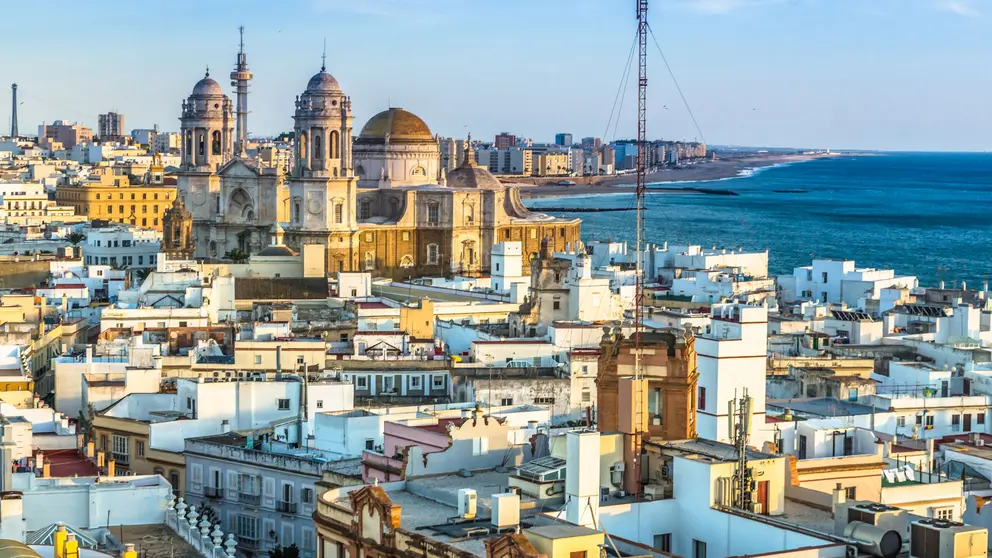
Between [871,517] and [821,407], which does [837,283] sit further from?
[871,517]

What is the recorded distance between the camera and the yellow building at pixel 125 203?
332ft

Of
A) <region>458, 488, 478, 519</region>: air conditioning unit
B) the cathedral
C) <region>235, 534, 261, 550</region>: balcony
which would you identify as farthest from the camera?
the cathedral

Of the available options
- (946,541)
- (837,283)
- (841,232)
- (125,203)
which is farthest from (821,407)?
(841,232)

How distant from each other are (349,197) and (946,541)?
57462mm

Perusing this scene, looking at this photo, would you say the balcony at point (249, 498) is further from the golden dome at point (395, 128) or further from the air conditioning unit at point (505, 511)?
the golden dome at point (395, 128)

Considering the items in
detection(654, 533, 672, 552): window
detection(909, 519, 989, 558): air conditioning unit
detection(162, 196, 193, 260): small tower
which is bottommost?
detection(654, 533, 672, 552): window

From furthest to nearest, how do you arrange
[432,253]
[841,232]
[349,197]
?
[841,232] < [432,253] < [349,197]

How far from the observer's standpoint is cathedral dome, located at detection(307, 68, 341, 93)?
73.1 m

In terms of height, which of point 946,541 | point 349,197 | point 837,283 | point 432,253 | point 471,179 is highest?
point 471,179

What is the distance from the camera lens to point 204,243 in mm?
80000

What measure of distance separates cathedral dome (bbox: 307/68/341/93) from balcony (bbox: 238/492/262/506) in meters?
44.4

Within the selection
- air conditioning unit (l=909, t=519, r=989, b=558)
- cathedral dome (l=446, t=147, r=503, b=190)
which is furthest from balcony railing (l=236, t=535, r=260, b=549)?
cathedral dome (l=446, t=147, r=503, b=190)

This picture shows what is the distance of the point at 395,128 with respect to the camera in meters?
83.1

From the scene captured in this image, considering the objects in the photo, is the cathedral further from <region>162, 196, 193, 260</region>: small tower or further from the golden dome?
<region>162, 196, 193, 260</region>: small tower
